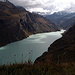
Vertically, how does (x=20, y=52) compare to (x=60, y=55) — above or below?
below

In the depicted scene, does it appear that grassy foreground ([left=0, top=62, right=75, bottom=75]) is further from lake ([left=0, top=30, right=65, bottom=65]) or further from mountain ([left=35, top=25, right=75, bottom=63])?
lake ([left=0, top=30, right=65, bottom=65])

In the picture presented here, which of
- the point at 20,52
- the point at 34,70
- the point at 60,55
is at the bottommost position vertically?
the point at 20,52

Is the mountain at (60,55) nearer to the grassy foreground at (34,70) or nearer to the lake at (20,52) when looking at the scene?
the grassy foreground at (34,70)

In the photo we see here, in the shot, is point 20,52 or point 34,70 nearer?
point 34,70

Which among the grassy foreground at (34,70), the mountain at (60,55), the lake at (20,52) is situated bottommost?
the lake at (20,52)

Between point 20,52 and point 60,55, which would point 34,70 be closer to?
point 60,55

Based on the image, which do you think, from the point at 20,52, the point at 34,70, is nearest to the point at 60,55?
the point at 20,52

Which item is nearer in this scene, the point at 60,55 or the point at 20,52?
the point at 60,55

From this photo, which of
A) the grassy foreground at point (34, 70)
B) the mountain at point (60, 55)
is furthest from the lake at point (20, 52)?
the grassy foreground at point (34, 70)

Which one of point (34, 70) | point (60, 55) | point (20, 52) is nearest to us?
point (34, 70)

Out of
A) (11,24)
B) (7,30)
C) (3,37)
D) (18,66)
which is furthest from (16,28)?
(18,66)

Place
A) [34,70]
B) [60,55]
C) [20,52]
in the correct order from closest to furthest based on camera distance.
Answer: [34,70], [60,55], [20,52]

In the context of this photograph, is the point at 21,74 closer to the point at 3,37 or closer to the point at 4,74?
the point at 4,74

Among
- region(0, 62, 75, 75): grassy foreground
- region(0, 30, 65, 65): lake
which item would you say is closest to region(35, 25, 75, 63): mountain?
region(0, 62, 75, 75): grassy foreground
